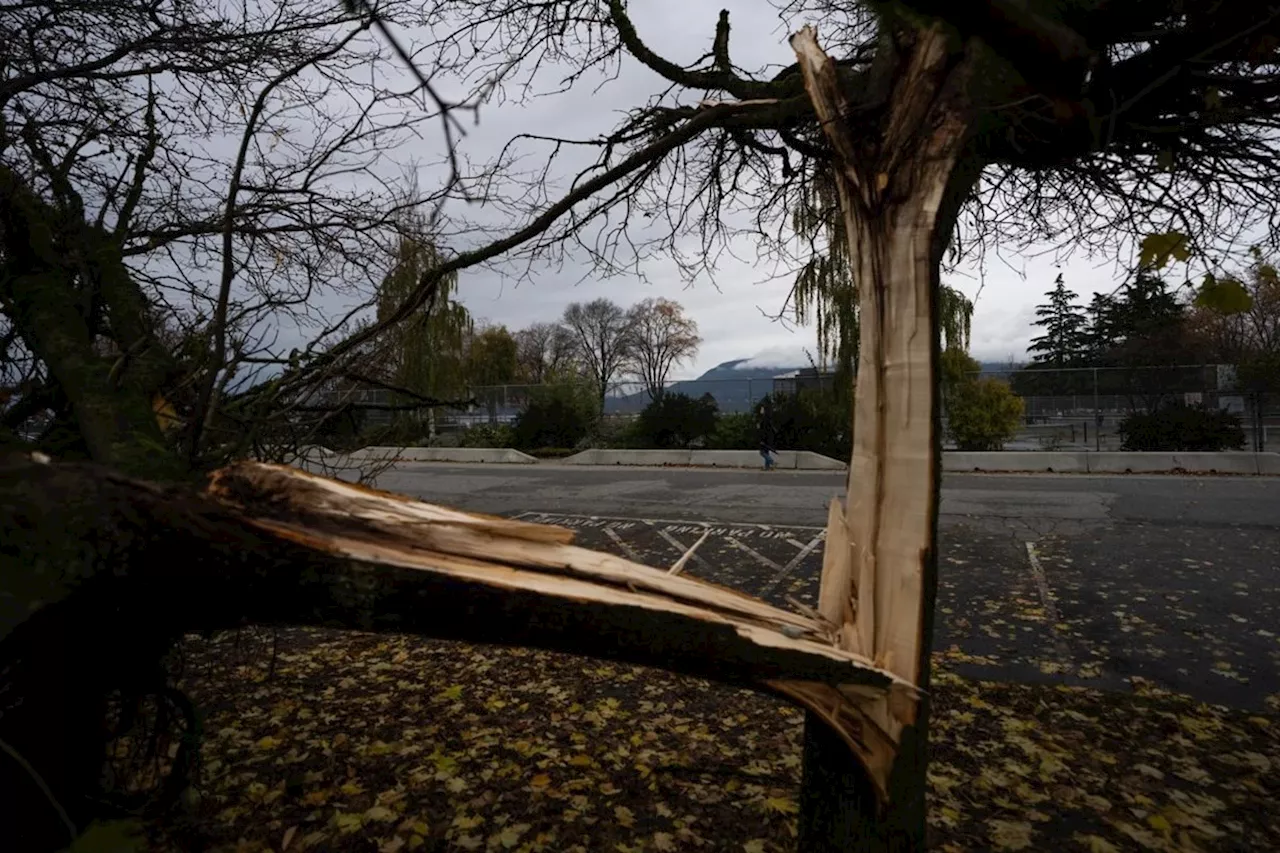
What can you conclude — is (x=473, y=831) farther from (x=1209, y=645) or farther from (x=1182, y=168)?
(x=1209, y=645)

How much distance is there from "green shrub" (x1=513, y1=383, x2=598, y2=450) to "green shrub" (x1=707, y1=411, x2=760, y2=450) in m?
4.68

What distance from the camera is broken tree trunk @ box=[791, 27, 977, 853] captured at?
6.89 feet

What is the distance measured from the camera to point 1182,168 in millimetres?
3422

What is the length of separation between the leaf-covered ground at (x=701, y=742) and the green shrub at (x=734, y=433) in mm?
13622

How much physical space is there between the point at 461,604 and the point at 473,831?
1.85m

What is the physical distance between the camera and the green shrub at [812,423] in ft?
61.6

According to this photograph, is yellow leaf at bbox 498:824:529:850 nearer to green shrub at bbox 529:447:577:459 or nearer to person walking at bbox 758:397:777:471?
person walking at bbox 758:397:777:471

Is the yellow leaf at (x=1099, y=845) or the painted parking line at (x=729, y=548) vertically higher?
the painted parking line at (x=729, y=548)

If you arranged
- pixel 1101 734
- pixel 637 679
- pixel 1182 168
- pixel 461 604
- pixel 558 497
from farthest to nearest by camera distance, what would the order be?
pixel 558 497 < pixel 637 679 < pixel 1101 734 < pixel 1182 168 < pixel 461 604

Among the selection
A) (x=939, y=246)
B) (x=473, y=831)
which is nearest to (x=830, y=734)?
(x=939, y=246)

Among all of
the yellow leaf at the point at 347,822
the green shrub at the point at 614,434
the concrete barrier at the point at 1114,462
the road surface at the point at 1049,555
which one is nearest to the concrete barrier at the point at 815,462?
the road surface at the point at 1049,555

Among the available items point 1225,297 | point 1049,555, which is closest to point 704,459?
point 1049,555

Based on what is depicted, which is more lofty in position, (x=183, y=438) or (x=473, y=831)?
(x=183, y=438)

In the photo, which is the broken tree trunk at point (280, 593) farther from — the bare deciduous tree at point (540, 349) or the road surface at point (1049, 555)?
the bare deciduous tree at point (540, 349)
